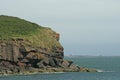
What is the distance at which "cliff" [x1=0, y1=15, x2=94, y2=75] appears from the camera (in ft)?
518

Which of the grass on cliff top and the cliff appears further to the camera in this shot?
the grass on cliff top

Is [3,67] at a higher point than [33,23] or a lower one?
lower

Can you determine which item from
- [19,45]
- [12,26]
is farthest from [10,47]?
[12,26]

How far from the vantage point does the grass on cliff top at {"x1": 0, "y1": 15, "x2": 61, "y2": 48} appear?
16731cm

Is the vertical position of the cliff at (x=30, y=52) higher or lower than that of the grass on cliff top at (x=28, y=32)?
lower

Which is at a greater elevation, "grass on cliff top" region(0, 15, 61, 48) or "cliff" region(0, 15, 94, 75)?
"grass on cliff top" region(0, 15, 61, 48)

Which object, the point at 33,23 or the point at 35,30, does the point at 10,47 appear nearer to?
the point at 35,30

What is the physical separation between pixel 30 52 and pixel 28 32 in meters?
18.0

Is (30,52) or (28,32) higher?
(28,32)

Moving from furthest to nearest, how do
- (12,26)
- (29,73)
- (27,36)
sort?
(12,26) → (27,36) → (29,73)

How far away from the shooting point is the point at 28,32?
176 meters

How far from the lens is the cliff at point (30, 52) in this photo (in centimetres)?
15775

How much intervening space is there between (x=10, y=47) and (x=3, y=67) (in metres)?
7.21

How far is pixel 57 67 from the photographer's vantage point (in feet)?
537
